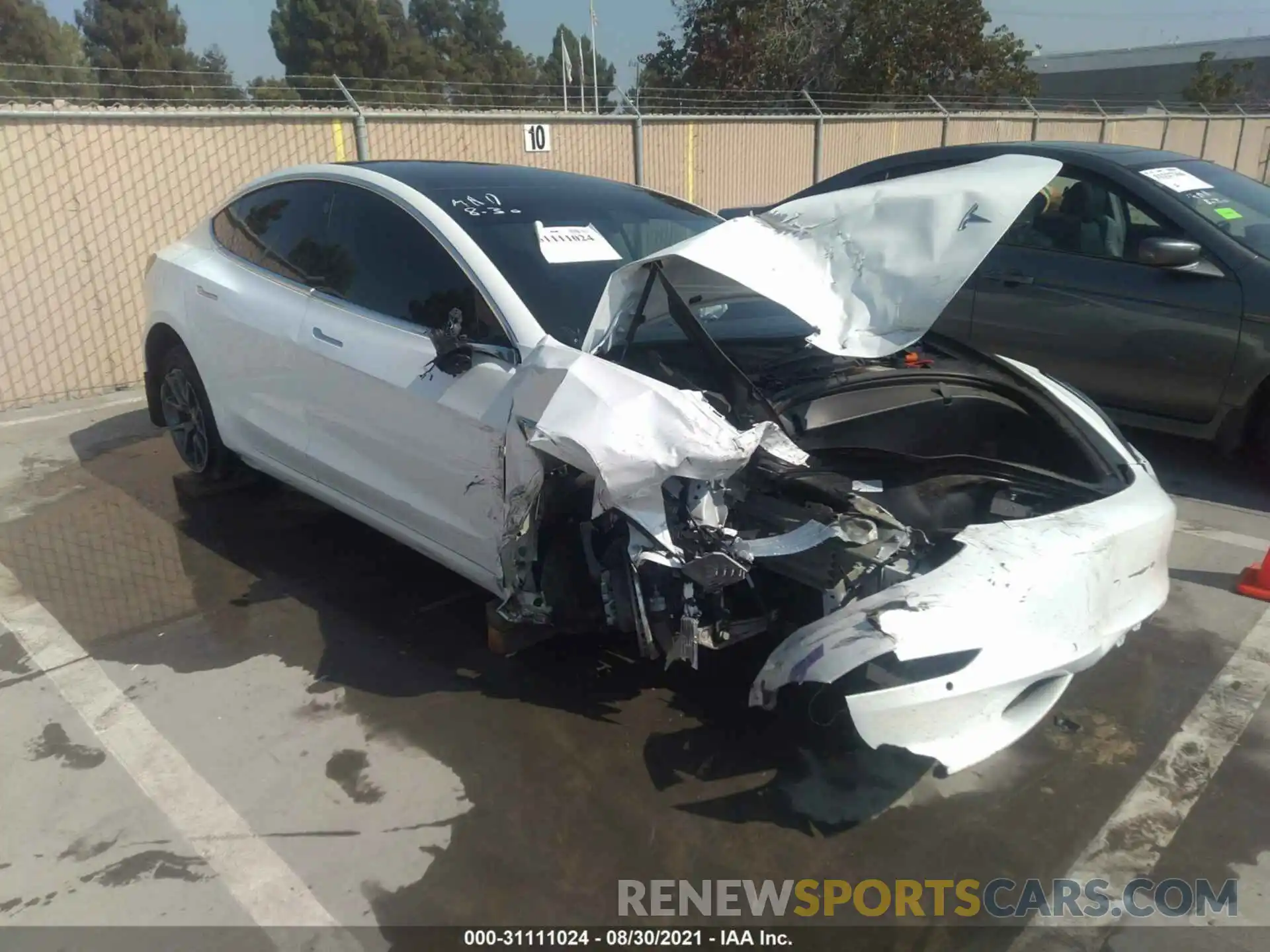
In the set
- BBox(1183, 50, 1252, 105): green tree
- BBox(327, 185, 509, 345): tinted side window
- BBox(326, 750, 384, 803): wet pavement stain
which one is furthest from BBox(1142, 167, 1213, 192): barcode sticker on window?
BBox(1183, 50, 1252, 105): green tree

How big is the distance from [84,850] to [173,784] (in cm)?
30

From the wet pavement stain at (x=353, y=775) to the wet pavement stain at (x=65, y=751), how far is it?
2.37ft

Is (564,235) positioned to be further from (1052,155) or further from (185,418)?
(1052,155)

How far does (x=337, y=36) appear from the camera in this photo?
46.2 m

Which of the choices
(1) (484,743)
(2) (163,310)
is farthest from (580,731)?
(2) (163,310)

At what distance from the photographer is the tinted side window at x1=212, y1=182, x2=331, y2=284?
4.16m

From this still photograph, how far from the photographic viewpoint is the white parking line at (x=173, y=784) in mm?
2510

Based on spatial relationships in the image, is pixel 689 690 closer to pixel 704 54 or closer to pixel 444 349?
pixel 444 349

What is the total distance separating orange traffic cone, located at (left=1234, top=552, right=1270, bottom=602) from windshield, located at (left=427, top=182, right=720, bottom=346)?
8.86ft

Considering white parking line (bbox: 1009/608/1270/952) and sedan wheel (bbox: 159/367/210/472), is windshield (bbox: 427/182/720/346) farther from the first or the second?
white parking line (bbox: 1009/608/1270/952)

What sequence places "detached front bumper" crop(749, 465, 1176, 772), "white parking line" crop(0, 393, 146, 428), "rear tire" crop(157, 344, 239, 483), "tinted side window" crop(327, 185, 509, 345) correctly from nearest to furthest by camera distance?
"detached front bumper" crop(749, 465, 1176, 772) → "tinted side window" crop(327, 185, 509, 345) → "rear tire" crop(157, 344, 239, 483) → "white parking line" crop(0, 393, 146, 428)

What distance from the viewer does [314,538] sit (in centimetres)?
465

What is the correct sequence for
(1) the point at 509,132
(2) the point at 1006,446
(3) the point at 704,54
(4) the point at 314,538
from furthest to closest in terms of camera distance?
(3) the point at 704,54
(1) the point at 509,132
(4) the point at 314,538
(2) the point at 1006,446

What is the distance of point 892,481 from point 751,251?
0.84 m
